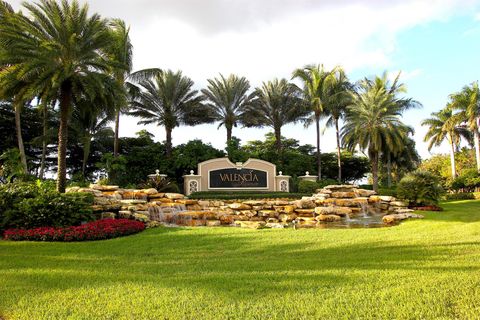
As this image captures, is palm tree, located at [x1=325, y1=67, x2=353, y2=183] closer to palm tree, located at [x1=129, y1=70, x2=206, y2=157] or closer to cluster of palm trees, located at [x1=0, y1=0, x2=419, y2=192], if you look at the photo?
cluster of palm trees, located at [x1=0, y1=0, x2=419, y2=192]

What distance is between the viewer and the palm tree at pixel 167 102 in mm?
28219

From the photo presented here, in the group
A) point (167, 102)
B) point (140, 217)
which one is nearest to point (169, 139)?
point (167, 102)

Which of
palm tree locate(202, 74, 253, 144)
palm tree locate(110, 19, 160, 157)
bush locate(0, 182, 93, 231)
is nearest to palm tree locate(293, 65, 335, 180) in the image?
palm tree locate(202, 74, 253, 144)

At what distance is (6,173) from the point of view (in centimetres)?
1906

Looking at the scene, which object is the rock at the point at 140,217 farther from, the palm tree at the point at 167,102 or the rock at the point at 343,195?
the palm tree at the point at 167,102

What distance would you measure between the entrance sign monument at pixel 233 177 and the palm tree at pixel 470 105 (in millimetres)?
17259

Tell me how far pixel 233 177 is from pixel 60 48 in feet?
46.0

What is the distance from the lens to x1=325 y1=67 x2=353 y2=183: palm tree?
1193 inches

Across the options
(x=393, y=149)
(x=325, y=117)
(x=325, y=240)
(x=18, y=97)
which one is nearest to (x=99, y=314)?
(x=325, y=240)

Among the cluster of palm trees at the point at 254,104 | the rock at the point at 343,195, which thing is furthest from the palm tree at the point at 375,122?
the rock at the point at 343,195

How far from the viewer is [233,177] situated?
25.2 meters

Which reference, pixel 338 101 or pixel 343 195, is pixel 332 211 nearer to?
pixel 343 195

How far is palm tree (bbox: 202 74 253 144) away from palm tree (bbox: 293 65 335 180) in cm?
503

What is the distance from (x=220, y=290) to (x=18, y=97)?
44.5 feet
